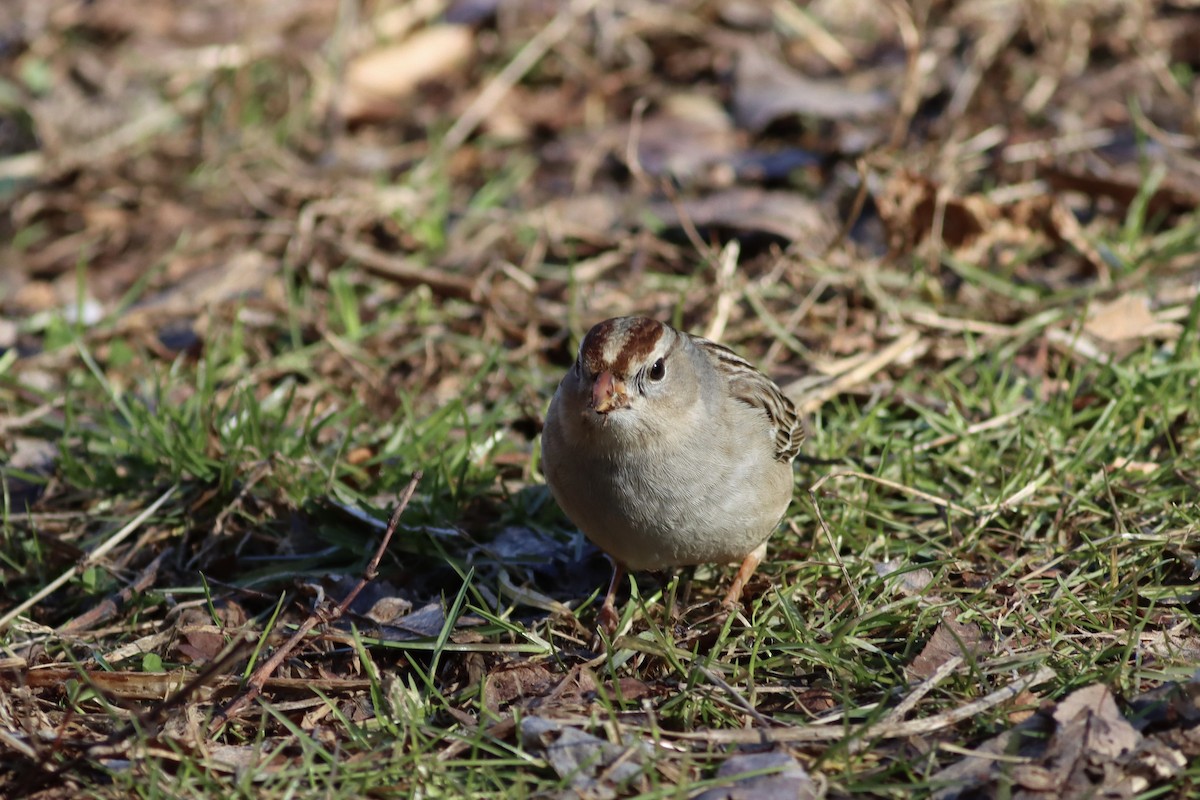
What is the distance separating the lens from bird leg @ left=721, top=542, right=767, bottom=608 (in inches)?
158

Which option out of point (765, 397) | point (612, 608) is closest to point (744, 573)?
point (612, 608)

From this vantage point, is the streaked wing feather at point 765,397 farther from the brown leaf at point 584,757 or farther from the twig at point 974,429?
the brown leaf at point 584,757

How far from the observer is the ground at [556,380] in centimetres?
330

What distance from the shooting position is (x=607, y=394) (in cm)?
358

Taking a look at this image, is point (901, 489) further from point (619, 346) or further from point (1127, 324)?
point (1127, 324)

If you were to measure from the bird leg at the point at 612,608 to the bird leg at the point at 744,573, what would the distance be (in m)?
0.34

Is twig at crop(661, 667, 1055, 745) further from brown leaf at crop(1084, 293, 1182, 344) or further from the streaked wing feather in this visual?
brown leaf at crop(1084, 293, 1182, 344)

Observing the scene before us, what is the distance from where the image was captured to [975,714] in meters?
3.22

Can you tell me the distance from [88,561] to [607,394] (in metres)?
1.90

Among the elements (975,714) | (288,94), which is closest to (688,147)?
(288,94)

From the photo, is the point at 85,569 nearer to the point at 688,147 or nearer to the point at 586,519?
the point at 586,519

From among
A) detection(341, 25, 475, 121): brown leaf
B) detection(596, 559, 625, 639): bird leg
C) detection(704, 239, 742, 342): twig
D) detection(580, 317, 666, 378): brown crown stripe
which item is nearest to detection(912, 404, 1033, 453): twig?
detection(704, 239, 742, 342): twig

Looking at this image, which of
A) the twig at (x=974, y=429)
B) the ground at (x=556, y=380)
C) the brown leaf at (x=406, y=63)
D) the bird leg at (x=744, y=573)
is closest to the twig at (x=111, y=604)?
the ground at (x=556, y=380)

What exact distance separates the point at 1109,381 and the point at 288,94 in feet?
16.8
